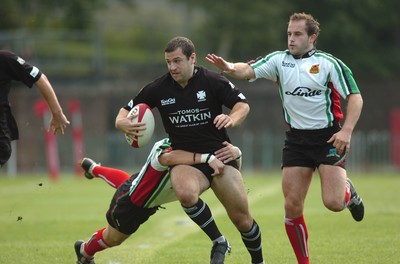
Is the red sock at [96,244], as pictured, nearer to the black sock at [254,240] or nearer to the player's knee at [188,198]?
Answer: the player's knee at [188,198]

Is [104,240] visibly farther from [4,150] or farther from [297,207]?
[297,207]

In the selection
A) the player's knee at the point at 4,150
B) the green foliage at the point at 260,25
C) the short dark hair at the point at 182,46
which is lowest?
the green foliage at the point at 260,25

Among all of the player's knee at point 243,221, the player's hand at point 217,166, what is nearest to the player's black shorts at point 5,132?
the player's hand at point 217,166

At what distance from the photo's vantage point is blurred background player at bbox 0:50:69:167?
773 cm

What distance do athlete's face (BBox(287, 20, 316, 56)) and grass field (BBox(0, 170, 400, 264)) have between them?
2121 mm

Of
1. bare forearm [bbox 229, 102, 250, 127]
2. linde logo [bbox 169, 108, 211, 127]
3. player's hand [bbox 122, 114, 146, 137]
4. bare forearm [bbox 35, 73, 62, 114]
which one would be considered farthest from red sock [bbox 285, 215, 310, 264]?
bare forearm [bbox 35, 73, 62, 114]

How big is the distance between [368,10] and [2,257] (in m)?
28.2

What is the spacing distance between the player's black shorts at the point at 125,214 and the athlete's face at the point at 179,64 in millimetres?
1137

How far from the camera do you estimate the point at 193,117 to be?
298 inches

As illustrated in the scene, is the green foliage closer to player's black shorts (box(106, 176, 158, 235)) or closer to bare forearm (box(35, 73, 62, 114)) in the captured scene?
bare forearm (box(35, 73, 62, 114))

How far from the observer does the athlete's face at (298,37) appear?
7855mm

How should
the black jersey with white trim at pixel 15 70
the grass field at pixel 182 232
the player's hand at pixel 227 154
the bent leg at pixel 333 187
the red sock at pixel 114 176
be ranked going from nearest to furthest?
the player's hand at pixel 227 154, the bent leg at pixel 333 187, the black jersey with white trim at pixel 15 70, the red sock at pixel 114 176, the grass field at pixel 182 232

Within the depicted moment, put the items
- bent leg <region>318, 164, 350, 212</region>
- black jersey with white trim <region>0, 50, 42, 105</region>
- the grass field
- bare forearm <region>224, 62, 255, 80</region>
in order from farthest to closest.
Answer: the grass field, bare forearm <region>224, 62, 255, 80</region>, black jersey with white trim <region>0, 50, 42, 105</region>, bent leg <region>318, 164, 350, 212</region>

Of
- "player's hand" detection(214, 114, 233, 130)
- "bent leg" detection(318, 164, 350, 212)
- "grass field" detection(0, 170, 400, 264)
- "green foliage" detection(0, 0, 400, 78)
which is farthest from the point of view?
"green foliage" detection(0, 0, 400, 78)
